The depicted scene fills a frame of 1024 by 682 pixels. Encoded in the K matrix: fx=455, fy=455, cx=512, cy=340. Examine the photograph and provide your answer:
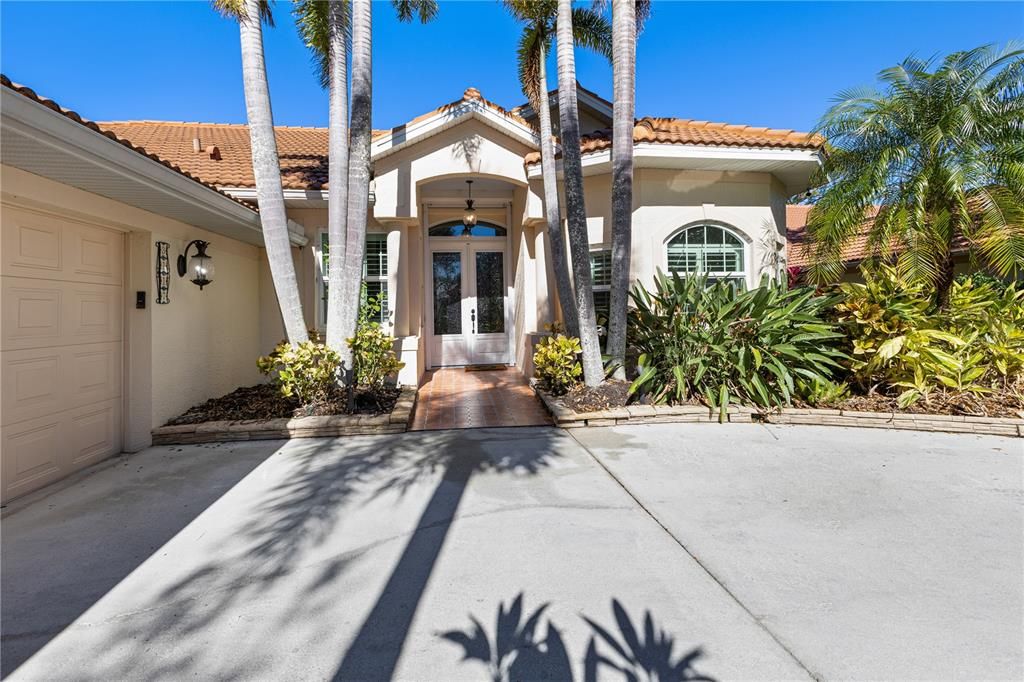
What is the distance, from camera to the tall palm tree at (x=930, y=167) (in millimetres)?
6535

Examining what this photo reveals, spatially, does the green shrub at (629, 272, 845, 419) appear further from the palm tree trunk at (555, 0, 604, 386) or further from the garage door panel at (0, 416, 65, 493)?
the garage door panel at (0, 416, 65, 493)

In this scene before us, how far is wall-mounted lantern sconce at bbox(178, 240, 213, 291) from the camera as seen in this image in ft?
20.0

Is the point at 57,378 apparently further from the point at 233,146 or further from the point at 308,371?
the point at 233,146

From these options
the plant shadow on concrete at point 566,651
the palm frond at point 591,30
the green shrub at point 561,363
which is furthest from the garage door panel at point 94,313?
the palm frond at point 591,30

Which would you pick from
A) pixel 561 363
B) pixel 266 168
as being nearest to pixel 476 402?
pixel 561 363

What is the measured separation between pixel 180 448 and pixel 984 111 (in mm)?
11893

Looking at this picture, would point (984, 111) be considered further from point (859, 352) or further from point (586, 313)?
point (586, 313)

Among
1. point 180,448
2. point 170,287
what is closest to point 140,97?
point 170,287

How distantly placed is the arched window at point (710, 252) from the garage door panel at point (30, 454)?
8.87 m

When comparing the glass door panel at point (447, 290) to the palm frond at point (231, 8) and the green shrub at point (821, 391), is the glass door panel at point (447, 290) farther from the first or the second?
the green shrub at point (821, 391)

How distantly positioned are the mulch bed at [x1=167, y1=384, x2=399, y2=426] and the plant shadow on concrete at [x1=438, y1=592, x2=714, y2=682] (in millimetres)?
4318

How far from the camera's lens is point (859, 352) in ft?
21.1

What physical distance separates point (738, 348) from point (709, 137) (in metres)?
3.82

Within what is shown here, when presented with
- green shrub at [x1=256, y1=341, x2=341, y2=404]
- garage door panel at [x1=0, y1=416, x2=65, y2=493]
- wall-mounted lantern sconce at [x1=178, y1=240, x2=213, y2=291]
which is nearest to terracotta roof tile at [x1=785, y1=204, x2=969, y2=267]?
green shrub at [x1=256, y1=341, x2=341, y2=404]
